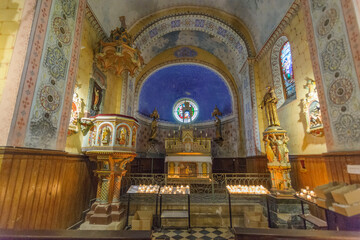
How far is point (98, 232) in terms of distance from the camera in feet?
5.28

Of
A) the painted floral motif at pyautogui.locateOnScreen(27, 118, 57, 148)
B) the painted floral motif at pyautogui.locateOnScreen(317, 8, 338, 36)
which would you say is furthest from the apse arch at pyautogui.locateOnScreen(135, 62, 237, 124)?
the painted floral motif at pyautogui.locateOnScreen(27, 118, 57, 148)

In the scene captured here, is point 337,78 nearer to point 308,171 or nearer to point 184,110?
point 308,171

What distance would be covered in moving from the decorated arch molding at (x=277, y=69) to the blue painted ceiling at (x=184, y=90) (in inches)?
197

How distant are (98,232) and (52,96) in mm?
3272

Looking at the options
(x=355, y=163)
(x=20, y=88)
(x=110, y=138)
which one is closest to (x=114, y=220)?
(x=110, y=138)

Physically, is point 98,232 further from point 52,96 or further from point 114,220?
point 114,220

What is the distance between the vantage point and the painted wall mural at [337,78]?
3.24 meters

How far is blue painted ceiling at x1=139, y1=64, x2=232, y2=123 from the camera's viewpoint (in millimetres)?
12883

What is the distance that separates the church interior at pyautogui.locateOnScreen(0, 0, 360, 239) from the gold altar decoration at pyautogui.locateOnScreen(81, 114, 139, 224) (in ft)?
0.10

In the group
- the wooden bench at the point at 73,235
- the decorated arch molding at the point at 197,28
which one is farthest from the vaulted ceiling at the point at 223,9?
A: the wooden bench at the point at 73,235

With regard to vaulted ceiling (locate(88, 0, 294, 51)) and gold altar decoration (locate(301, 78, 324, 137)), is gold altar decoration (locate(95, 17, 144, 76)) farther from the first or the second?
gold altar decoration (locate(301, 78, 324, 137))

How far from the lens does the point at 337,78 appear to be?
3.54 meters

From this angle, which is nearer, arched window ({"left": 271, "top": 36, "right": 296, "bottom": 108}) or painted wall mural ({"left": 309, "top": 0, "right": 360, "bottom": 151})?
painted wall mural ({"left": 309, "top": 0, "right": 360, "bottom": 151})

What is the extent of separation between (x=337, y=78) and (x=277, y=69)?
422 centimetres
